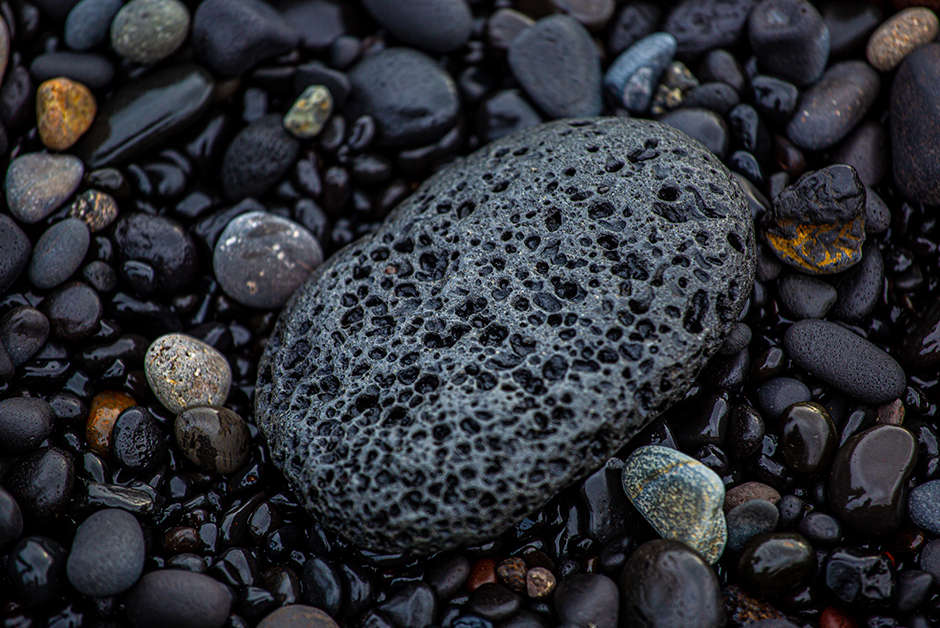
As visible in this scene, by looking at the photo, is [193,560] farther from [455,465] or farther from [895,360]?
[895,360]

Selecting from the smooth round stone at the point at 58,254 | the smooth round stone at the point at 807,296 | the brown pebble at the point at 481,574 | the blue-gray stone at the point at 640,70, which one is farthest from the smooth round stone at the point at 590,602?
the smooth round stone at the point at 58,254

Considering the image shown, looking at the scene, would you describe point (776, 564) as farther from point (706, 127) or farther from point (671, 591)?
point (706, 127)

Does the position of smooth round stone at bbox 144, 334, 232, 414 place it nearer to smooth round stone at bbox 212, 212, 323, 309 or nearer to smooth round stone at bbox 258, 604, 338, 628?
smooth round stone at bbox 212, 212, 323, 309

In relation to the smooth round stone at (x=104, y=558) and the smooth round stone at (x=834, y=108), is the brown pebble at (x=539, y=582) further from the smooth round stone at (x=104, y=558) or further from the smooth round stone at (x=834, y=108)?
the smooth round stone at (x=834, y=108)

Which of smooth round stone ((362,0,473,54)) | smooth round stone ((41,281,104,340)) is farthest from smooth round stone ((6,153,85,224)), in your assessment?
smooth round stone ((362,0,473,54))

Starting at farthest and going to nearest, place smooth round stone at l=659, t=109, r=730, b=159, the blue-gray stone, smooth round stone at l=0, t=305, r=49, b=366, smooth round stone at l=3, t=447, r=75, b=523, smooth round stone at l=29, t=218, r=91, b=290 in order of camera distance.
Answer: the blue-gray stone < smooth round stone at l=659, t=109, r=730, b=159 < smooth round stone at l=29, t=218, r=91, b=290 < smooth round stone at l=0, t=305, r=49, b=366 < smooth round stone at l=3, t=447, r=75, b=523

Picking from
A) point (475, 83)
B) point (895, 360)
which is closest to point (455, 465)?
point (895, 360)
